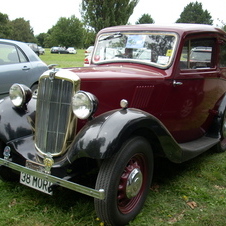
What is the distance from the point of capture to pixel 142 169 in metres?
2.81

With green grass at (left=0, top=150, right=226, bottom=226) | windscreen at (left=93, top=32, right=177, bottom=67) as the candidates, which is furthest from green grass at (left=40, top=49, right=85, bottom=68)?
green grass at (left=0, top=150, right=226, bottom=226)

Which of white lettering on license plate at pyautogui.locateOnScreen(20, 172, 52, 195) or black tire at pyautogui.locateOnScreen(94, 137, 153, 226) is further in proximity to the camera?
white lettering on license plate at pyautogui.locateOnScreen(20, 172, 52, 195)

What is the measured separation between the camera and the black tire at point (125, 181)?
2342 mm

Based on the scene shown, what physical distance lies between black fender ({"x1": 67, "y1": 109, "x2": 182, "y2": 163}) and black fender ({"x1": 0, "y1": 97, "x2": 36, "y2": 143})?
2.95ft

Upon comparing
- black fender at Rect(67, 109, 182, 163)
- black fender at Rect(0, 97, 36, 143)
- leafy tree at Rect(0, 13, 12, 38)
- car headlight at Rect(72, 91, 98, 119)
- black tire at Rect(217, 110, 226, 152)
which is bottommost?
black tire at Rect(217, 110, 226, 152)

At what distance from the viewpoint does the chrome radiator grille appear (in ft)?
8.56

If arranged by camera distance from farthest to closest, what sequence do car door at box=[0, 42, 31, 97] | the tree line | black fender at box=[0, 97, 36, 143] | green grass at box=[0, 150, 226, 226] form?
the tree line < car door at box=[0, 42, 31, 97] < black fender at box=[0, 97, 36, 143] < green grass at box=[0, 150, 226, 226]

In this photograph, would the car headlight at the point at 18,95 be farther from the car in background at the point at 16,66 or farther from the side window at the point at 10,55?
the side window at the point at 10,55

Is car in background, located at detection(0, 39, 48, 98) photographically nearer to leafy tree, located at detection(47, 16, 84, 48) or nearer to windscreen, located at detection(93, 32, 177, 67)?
windscreen, located at detection(93, 32, 177, 67)

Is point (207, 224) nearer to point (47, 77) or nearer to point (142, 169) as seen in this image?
point (142, 169)

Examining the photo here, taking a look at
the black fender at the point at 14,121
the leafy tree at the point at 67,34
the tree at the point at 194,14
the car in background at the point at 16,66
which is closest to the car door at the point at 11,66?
the car in background at the point at 16,66

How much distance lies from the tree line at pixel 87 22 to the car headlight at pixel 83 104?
1007 centimetres

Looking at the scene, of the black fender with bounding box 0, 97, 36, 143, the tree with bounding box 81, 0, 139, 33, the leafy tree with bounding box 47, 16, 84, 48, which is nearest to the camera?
the black fender with bounding box 0, 97, 36, 143

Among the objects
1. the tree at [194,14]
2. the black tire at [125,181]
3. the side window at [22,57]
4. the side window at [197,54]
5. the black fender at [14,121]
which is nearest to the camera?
the black tire at [125,181]
